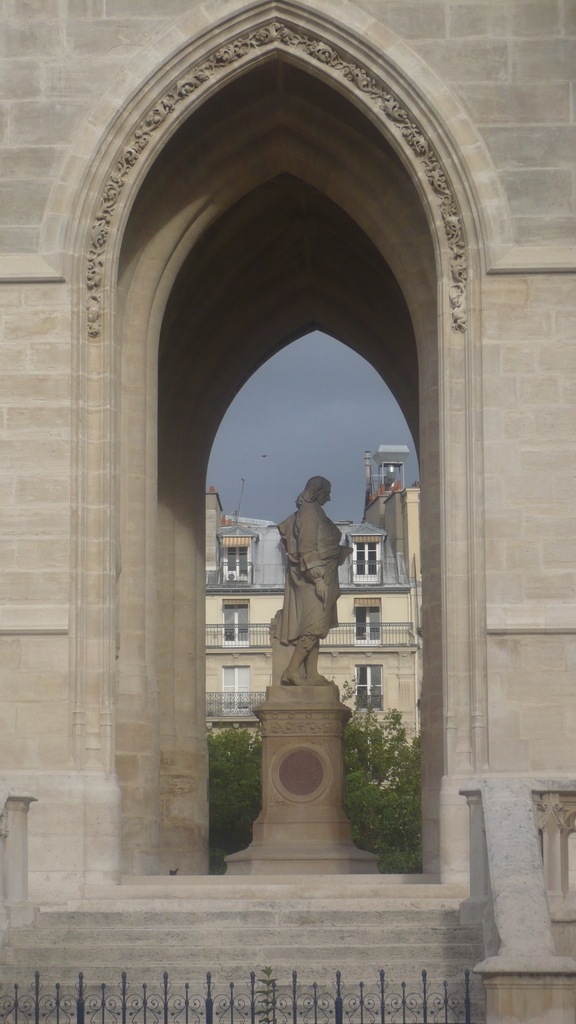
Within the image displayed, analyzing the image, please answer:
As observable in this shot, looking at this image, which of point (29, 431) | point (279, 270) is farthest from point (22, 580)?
point (279, 270)

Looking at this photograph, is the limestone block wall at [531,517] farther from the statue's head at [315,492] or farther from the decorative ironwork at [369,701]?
the decorative ironwork at [369,701]

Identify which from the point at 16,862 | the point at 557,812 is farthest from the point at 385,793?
the point at 557,812

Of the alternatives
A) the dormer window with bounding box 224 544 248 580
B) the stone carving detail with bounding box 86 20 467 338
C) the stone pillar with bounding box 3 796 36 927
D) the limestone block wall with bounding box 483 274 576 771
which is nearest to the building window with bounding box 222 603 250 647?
the dormer window with bounding box 224 544 248 580

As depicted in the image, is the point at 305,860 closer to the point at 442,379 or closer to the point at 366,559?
the point at 442,379

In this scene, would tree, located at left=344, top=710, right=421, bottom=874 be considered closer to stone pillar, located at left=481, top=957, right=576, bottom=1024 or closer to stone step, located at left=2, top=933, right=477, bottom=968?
stone step, located at left=2, top=933, right=477, bottom=968

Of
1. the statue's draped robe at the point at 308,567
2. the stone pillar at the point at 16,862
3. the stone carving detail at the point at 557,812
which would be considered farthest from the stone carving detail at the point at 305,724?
the stone carving detail at the point at 557,812

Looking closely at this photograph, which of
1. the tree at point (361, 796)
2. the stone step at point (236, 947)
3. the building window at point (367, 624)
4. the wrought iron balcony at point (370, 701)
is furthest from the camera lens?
the building window at point (367, 624)

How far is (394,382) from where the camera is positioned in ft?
78.9

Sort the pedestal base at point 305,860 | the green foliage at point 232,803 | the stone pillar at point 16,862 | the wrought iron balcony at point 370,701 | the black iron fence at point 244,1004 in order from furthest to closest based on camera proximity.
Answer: the wrought iron balcony at point 370,701 < the green foliage at point 232,803 < the pedestal base at point 305,860 < the stone pillar at point 16,862 < the black iron fence at point 244,1004

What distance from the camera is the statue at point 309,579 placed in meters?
20.7

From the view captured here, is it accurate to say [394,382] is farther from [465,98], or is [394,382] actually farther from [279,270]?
[465,98]

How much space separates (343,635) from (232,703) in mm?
4583

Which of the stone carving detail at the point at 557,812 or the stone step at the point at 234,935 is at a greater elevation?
the stone carving detail at the point at 557,812

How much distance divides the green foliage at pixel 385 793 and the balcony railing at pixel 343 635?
5234 mm
